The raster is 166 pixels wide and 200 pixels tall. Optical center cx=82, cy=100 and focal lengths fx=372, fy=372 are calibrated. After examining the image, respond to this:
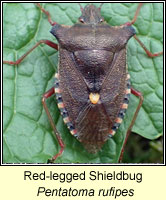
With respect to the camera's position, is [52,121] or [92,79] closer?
[92,79]

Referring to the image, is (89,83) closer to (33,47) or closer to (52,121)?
(52,121)

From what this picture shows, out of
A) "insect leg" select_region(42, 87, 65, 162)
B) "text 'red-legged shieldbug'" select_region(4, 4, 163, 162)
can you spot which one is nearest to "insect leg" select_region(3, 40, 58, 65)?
"text 'red-legged shieldbug'" select_region(4, 4, 163, 162)

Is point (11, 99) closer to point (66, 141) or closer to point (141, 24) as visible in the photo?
point (66, 141)

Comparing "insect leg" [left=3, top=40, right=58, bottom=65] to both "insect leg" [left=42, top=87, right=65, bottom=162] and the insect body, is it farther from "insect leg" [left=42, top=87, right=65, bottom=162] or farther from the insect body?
"insect leg" [left=42, top=87, right=65, bottom=162]

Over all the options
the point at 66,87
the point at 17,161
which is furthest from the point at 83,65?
the point at 17,161

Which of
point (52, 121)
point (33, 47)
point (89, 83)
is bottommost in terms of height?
point (52, 121)

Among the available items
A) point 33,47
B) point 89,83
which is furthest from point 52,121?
point 33,47

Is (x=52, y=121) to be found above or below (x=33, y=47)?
below

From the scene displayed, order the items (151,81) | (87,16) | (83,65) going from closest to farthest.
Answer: (83,65) < (87,16) < (151,81)
